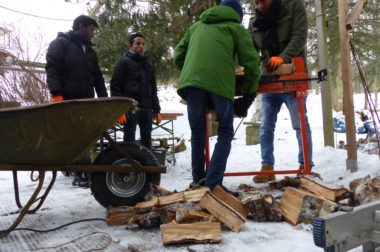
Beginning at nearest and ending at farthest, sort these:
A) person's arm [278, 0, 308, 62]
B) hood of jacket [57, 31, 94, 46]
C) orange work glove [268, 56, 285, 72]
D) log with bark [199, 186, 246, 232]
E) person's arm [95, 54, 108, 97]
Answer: log with bark [199, 186, 246, 232]
orange work glove [268, 56, 285, 72]
person's arm [278, 0, 308, 62]
hood of jacket [57, 31, 94, 46]
person's arm [95, 54, 108, 97]

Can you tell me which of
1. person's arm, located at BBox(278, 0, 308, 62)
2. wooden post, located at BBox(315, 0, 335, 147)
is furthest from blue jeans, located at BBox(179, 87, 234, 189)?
wooden post, located at BBox(315, 0, 335, 147)

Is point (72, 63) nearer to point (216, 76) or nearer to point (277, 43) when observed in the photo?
point (216, 76)

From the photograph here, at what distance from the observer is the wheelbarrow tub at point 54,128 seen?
2.05 metres

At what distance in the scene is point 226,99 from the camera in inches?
96.8

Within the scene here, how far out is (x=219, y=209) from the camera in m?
1.95

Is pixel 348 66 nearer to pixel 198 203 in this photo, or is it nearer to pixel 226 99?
pixel 226 99

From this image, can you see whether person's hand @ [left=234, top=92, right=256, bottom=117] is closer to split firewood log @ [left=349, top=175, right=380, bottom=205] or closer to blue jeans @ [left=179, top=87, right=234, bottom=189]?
blue jeans @ [left=179, top=87, right=234, bottom=189]

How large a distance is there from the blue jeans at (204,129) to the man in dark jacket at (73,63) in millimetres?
1226

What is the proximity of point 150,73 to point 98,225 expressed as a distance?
2290mm

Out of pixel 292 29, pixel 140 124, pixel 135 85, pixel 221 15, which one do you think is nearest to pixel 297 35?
pixel 292 29

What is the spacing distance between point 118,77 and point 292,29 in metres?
1.98

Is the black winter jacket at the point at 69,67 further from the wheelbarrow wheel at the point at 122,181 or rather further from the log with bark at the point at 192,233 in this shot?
the log with bark at the point at 192,233

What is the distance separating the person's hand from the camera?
264cm

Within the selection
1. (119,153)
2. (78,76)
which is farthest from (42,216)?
(78,76)
